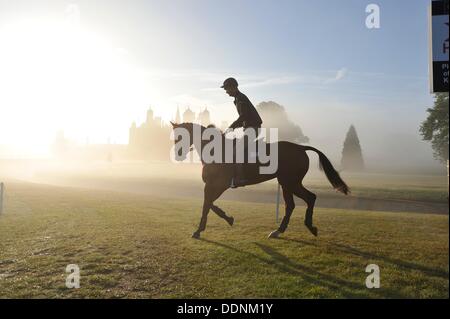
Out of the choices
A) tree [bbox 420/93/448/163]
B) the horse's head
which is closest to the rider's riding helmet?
the horse's head

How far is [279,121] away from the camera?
47.3 metres

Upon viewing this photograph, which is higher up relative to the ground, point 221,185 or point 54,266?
point 221,185

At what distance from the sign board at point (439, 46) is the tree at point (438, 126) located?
2904 cm

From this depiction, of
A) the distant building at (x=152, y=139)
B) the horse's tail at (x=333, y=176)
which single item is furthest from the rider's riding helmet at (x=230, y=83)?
the distant building at (x=152, y=139)

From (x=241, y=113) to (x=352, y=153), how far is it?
279 feet

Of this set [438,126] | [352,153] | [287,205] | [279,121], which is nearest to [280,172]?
[287,205]

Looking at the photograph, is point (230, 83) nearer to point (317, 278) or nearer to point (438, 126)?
point (317, 278)

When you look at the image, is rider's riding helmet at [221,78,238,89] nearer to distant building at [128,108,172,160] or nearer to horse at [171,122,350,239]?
horse at [171,122,350,239]

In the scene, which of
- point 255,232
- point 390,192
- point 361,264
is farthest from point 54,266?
point 390,192

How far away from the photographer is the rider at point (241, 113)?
27.8 ft

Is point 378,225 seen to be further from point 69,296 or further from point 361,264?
point 69,296

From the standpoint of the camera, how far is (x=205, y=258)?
7.34 metres
